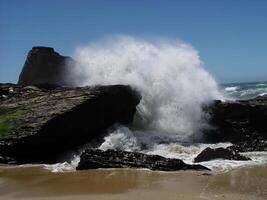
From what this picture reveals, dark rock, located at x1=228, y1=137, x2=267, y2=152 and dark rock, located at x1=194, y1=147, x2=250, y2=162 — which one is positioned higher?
dark rock, located at x1=228, y1=137, x2=267, y2=152

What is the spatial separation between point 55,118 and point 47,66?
14166mm

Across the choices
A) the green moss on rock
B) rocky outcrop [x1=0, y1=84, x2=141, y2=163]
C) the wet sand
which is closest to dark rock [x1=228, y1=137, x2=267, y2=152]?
the wet sand

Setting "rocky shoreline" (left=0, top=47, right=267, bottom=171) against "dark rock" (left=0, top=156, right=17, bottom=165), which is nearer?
"rocky shoreline" (left=0, top=47, right=267, bottom=171)

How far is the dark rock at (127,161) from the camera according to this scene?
1338cm

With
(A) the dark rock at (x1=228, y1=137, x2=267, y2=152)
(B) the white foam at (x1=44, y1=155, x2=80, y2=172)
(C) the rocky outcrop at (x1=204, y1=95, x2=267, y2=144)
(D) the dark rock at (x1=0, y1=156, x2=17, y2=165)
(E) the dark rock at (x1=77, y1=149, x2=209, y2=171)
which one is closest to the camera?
(E) the dark rock at (x1=77, y1=149, x2=209, y2=171)

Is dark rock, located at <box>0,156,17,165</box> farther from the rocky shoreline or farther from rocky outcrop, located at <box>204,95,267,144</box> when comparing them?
rocky outcrop, located at <box>204,95,267,144</box>

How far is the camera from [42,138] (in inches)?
629

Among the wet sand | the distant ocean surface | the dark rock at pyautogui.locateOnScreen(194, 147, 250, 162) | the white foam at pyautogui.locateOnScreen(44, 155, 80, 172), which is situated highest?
the distant ocean surface

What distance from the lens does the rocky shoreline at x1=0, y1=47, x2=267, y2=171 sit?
14228 millimetres

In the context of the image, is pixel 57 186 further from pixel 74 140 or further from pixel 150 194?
pixel 74 140

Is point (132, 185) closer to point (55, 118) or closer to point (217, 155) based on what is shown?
point (217, 155)

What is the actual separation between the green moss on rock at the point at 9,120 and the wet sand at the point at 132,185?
7.64 feet

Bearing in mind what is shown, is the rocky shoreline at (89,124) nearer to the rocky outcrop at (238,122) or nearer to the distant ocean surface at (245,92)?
the rocky outcrop at (238,122)

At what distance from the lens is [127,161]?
13930mm
